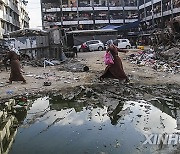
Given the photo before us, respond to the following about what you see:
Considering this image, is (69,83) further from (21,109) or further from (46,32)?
(46,32)

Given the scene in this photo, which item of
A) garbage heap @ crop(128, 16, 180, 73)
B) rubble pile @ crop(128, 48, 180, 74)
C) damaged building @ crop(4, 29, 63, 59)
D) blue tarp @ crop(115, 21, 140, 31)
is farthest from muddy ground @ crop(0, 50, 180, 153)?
blue tarp @ crop(115, 21, 140, 31)

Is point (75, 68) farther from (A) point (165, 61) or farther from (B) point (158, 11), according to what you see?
(B) point (158, 11)

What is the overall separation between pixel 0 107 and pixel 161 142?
441 centimetres

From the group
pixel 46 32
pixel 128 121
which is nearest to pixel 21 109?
pixel 128 121

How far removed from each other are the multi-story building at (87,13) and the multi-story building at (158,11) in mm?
2989

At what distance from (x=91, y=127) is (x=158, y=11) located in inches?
1720

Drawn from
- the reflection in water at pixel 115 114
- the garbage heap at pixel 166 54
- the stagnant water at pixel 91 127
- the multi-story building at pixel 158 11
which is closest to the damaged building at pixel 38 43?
the garbage heap at pixel 166 54

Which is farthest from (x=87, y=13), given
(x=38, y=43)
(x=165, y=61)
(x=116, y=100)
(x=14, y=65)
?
(x=116, y=100)

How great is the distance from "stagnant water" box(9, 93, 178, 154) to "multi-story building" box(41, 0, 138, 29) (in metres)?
44.2

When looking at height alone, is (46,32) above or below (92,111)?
above

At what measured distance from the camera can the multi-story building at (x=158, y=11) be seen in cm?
4082

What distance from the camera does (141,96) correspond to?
8.18 metres

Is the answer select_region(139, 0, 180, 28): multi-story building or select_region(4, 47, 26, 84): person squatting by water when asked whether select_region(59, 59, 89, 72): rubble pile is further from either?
select_region(139, 0, 180, 28): multi-story building

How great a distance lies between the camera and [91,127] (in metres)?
5.79
